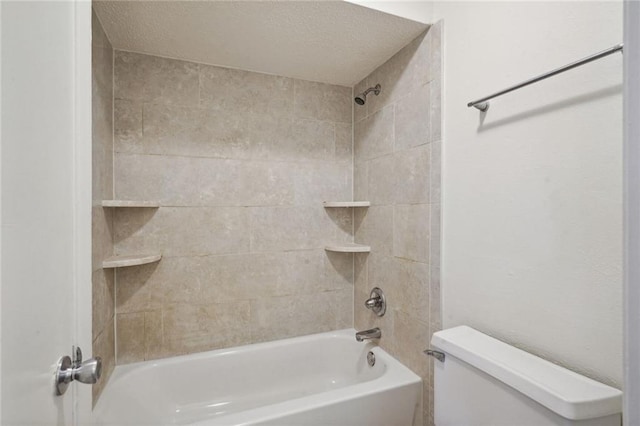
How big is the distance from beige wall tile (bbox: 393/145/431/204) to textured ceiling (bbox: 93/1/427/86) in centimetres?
55

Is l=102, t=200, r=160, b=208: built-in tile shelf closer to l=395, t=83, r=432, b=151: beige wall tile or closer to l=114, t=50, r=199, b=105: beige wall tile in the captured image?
l=114, t=50, r=199, b=105: beige wall tile

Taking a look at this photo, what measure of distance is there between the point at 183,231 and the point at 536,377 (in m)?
1.59

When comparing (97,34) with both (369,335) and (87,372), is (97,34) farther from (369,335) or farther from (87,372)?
(369,335)

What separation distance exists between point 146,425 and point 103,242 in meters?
0.90

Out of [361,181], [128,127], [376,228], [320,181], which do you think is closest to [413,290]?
[376,228]

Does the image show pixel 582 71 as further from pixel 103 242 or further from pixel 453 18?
pixel 103 242

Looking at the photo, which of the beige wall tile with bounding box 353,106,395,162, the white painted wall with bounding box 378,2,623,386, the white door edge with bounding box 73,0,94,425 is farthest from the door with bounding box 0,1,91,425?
the beige wall tile with bounding box 353,106,395,162

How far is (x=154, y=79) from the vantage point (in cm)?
158

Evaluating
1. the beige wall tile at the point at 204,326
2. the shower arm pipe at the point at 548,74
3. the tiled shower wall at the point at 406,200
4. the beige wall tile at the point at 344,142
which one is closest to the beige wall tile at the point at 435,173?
the tiled shower wall at the point at 406,200

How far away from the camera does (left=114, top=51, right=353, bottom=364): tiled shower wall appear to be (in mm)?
1562

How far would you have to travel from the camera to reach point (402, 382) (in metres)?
1.36

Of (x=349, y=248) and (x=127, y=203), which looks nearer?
(x=127, y=203)

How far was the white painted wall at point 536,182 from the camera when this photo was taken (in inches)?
30.6

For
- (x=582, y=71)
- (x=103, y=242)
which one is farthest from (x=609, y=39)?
(x=103, y=242)
